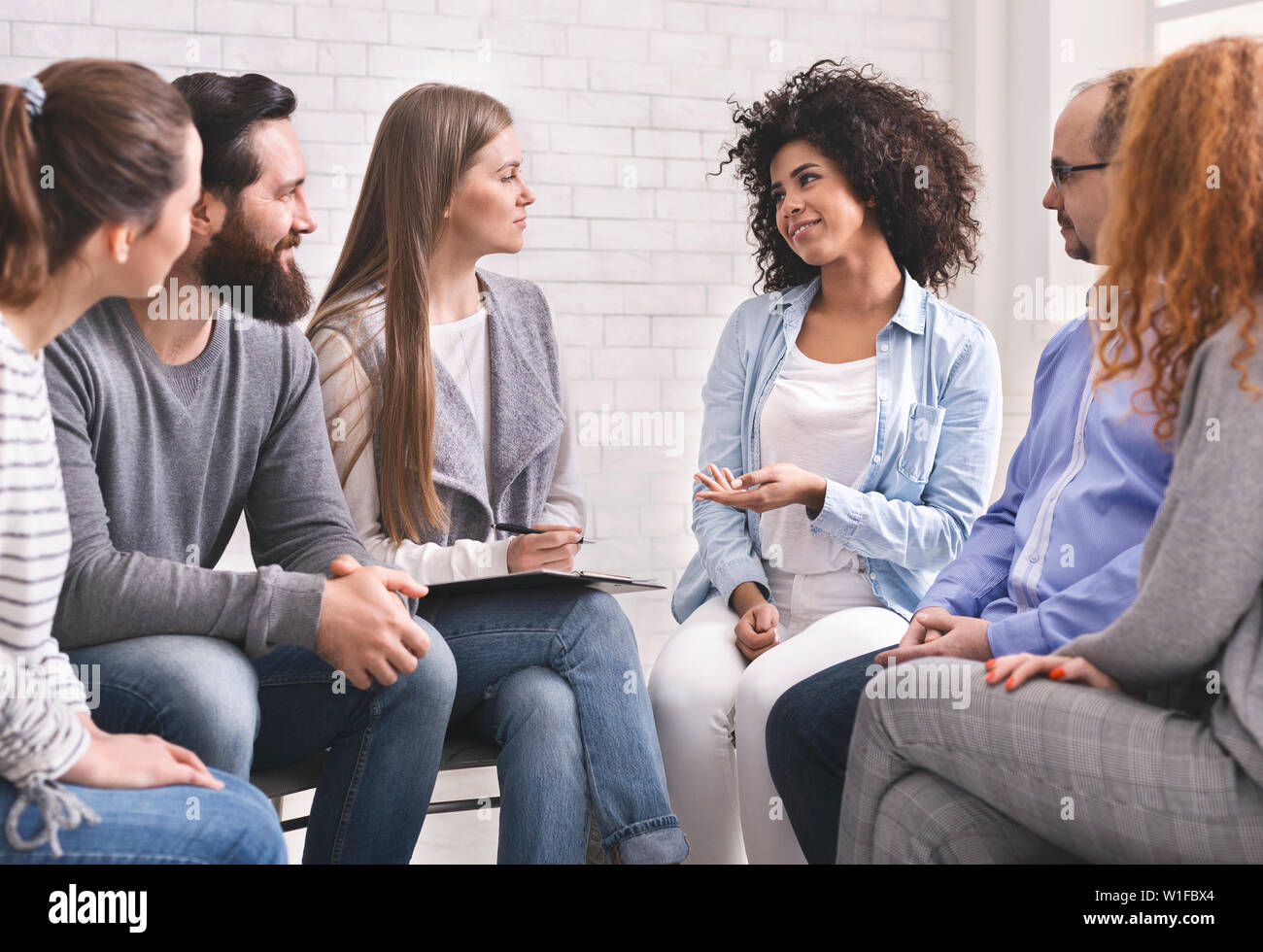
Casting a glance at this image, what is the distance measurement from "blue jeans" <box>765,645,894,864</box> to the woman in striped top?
0.78 m

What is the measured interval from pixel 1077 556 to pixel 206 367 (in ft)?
3.82

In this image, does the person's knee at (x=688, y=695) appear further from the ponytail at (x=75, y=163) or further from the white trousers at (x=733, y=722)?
the ponytail at (x=75, y=163)

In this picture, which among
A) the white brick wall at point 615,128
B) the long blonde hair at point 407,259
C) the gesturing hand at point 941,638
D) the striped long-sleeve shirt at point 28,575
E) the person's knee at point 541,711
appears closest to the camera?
the striped long-sleeve shirt at point 28,575

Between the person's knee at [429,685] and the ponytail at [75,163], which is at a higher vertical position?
the ponytail at [75,163]

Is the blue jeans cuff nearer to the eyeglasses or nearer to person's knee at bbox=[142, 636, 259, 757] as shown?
person's knee at bbox=[142, 636, 259, 757]

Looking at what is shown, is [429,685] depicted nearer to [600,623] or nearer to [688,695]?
[600,623]

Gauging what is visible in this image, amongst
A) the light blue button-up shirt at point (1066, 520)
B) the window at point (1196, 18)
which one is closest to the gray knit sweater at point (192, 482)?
the light blue button-up shirt at point (1066, 520)

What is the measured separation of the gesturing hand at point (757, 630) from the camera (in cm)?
192

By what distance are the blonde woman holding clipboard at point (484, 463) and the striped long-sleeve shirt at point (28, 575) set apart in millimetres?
694

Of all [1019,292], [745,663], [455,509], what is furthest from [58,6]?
[1019,292]

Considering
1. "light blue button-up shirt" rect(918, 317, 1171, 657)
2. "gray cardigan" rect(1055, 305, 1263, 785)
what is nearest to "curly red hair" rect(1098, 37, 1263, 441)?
"gray cardigan" rect(1055, 305, 1263, 785)

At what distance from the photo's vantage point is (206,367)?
→ 5.38ft

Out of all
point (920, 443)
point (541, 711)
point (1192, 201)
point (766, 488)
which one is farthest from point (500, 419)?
point (1192, 201)
